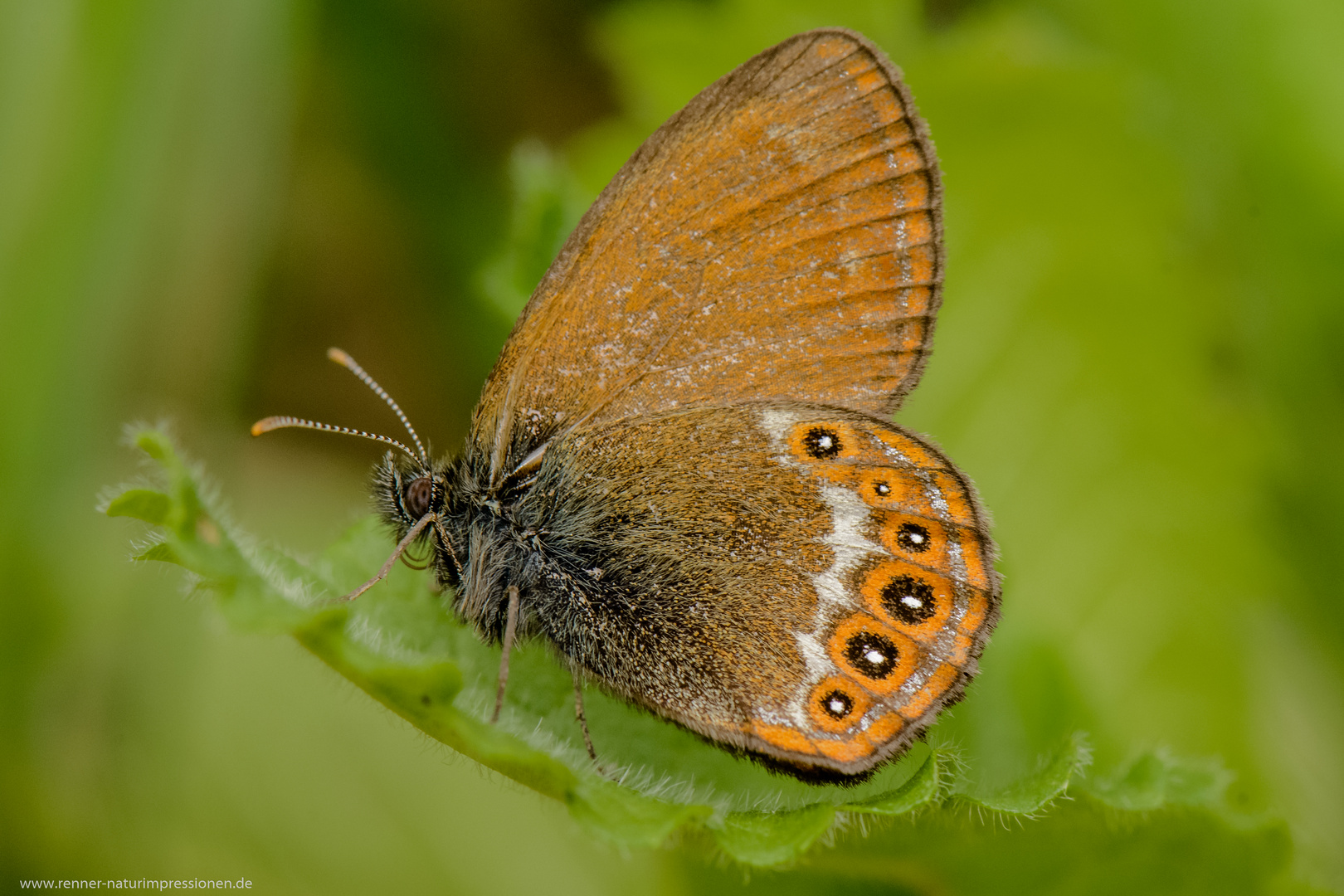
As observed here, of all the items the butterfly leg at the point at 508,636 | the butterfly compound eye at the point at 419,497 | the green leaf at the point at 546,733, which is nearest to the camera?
the green leaf at the point at 546,733

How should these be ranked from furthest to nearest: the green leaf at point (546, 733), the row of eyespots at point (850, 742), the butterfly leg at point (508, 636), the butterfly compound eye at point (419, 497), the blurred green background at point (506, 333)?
1. the blurred green background at point (506, 333)
2. the butterfly compound eye at point (419, 497)
3. the butterfly leg at point (508, 636)
4. the row of eyespots at point (850, 742)
5. the green leaf at point (546, 733)

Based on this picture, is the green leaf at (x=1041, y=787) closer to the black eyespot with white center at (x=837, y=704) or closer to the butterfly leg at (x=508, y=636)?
the black eyespot with white center at (x=837, y=704)

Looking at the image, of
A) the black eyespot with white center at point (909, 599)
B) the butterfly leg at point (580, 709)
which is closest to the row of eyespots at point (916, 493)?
the black eyespot with white center at point (909, 599)

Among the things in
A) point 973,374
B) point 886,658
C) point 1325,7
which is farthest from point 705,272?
point 1325,7

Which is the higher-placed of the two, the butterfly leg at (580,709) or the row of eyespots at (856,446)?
the row of eyespots at (856,446)

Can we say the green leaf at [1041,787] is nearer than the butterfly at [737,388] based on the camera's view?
Yes

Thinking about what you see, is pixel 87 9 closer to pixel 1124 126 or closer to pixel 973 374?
pixel 973 374

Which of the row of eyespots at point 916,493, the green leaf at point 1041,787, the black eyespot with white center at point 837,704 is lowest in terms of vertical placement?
the black eyespot with white center at point 837,704
